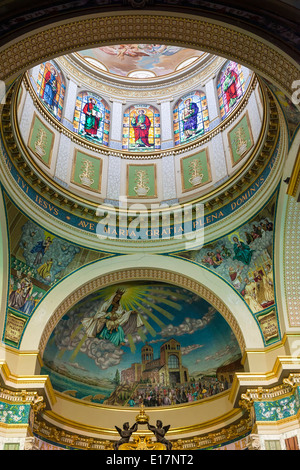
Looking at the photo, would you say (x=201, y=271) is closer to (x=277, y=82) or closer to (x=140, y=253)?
(x=140, y=253)

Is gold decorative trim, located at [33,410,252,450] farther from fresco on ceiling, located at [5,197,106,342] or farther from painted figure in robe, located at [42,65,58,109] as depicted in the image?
painted figure in robe, located at [42,65,58,109]

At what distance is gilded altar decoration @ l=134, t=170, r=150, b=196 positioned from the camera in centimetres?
1847

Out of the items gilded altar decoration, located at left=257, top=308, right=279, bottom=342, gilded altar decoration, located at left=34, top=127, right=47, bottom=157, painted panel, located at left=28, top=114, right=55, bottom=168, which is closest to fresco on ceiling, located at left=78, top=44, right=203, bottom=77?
painted panel, located at left=28, top=114, right=55, bottom=168

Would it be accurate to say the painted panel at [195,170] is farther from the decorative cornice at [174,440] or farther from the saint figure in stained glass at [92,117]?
the decorative cornice at [174,440]

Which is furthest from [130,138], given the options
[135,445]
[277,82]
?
[135,445]

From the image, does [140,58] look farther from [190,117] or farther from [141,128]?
[190,117]

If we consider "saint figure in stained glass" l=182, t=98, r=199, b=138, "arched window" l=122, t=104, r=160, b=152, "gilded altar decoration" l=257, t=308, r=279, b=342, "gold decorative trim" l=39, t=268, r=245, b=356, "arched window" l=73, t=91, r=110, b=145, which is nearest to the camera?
"gilded altar decoration" l=257, t=308, r=279, b=342

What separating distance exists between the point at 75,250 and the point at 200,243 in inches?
175

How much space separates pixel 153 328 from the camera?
1794 centimetres

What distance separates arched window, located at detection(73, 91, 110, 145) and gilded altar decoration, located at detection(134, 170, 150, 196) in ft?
7.06

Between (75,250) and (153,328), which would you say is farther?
(153,328)

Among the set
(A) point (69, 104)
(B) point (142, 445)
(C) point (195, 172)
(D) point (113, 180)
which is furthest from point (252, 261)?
(A) point (69, 104)

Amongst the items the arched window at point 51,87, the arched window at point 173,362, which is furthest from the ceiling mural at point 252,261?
the arched window at point 51,87

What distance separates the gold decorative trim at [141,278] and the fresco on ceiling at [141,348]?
65 cm
